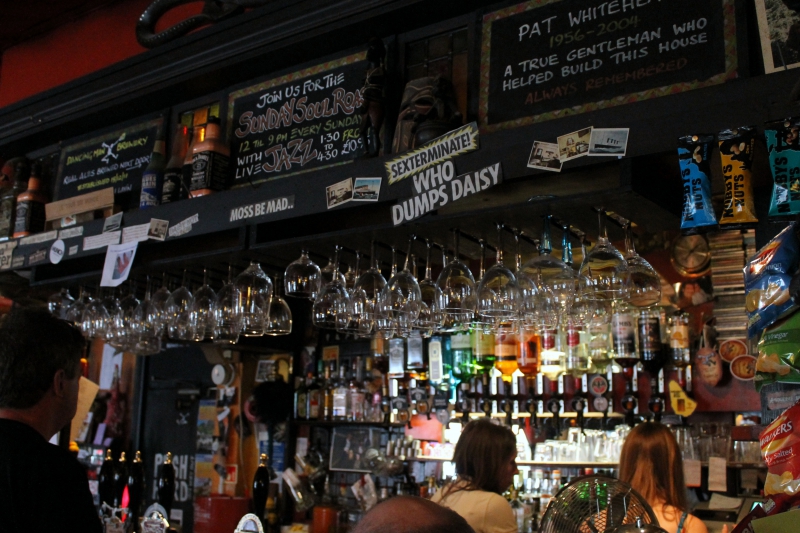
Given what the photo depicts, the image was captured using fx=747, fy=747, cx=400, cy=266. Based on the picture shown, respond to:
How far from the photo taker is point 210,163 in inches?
119

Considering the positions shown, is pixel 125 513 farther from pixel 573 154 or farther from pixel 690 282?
pixel 690 282

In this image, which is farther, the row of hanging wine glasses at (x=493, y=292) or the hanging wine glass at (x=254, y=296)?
the hanging wine glass at (x=254, y=296)

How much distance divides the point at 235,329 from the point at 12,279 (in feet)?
5.67

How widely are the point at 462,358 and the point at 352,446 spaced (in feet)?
3.53

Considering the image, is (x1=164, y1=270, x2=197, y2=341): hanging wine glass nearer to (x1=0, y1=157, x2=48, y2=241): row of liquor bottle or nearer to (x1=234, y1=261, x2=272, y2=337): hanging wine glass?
(x1=234, y1=261, x2=272, y2=337): hanging wine glass

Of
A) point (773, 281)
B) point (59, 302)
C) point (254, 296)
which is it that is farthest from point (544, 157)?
point (59, 302)

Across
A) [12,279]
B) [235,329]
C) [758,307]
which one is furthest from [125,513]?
[758,307]

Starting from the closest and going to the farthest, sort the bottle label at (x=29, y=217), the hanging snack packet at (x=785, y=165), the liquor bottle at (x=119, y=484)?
the hanging snack packet at (x=785, y=165), the liquor bottle at (x=119, y=484), the bottle label at (x=29, y=217)

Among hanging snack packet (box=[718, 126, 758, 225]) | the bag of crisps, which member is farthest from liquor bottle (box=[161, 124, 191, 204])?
the bag of crisps

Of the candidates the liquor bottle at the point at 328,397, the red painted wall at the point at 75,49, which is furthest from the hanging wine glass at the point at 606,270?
the liquor bottle at the point at 328,397

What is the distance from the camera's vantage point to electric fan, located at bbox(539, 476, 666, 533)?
1.35 meters

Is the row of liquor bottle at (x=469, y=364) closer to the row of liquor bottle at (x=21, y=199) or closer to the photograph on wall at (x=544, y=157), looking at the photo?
the photograph on wall at (x=544, y=157)

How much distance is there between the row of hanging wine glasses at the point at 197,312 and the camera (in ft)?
8.76

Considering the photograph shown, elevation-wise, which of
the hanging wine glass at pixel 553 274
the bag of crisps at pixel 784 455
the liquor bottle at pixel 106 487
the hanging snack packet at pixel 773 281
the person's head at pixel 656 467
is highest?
the hanging wine glass at pixel 553 274
